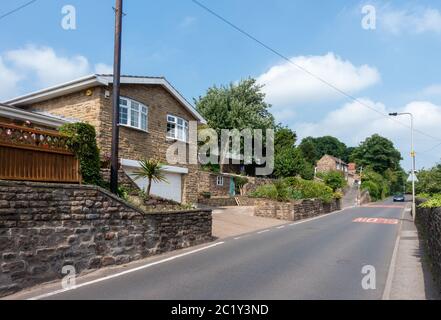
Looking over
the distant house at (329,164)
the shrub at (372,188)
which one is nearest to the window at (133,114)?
the shrub at (372,188)

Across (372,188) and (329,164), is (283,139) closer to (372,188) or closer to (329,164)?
(372,188)

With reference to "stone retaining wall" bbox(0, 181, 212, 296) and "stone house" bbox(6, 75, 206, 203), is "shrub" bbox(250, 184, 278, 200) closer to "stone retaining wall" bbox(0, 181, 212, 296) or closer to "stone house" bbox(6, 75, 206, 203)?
"stone house" bbox(6, 75, 206, 203)

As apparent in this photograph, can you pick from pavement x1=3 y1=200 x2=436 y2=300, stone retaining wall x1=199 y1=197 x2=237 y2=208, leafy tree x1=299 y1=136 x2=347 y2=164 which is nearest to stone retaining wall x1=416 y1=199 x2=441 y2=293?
pavement x1=3 y1=200 x2=436 y2=300

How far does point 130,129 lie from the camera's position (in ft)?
62.6

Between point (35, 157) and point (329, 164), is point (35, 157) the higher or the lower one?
the lower one

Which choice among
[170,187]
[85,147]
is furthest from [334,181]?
[85,147]

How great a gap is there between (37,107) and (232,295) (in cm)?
1664

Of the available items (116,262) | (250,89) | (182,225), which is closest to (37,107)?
(182,225)

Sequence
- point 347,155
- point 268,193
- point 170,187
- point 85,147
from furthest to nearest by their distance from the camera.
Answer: point 347,155
point 268,193
point 170,187
point 85,147

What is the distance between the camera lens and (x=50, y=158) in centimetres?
919

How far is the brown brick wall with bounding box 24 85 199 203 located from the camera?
1783 cm

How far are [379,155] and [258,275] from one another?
96.2 meters
